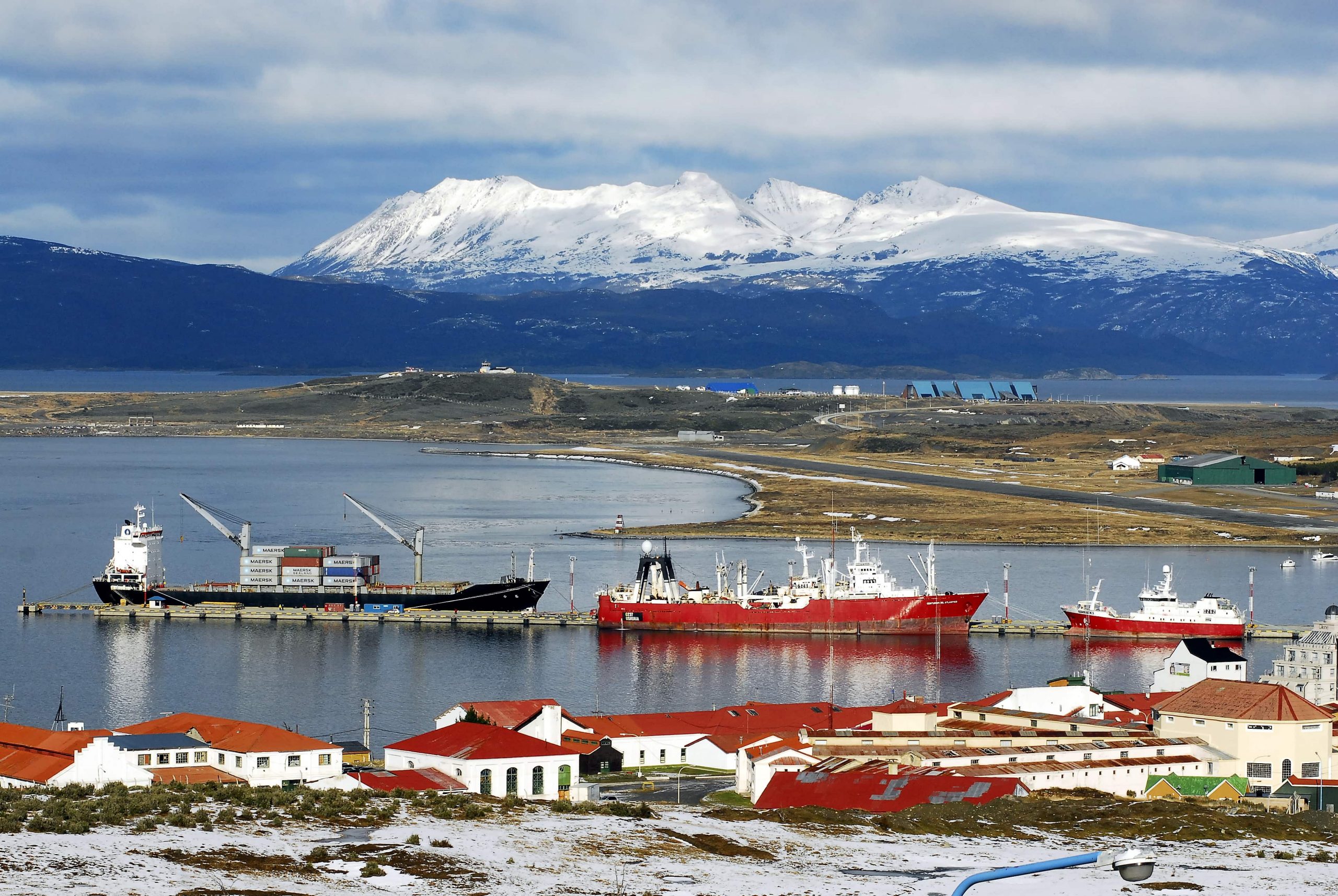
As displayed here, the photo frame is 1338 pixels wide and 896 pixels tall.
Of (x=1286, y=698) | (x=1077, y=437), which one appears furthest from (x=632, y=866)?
(x=1077, y=437)

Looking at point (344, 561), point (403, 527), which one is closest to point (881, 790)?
Result: point (344, 561)

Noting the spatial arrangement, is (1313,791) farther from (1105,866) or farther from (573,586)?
(573,586)

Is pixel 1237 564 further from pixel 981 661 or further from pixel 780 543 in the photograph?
pixel 981 661

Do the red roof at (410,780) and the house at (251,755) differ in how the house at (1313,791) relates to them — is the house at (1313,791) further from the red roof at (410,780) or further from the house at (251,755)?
the house at (251,755)

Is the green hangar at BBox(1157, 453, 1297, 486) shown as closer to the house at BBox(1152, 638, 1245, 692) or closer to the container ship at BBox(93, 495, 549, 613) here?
the container ship at BBox(93, 495, 549, 613)

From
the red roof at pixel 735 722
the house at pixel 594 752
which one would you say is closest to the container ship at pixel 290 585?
the red roof at pixel 735 722

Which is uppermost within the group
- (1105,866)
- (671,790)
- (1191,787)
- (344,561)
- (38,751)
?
(344,561)

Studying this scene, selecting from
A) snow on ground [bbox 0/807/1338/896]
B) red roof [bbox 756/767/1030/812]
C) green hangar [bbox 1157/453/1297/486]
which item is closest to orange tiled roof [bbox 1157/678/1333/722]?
red roof [bbox 756/767/1030/812]
